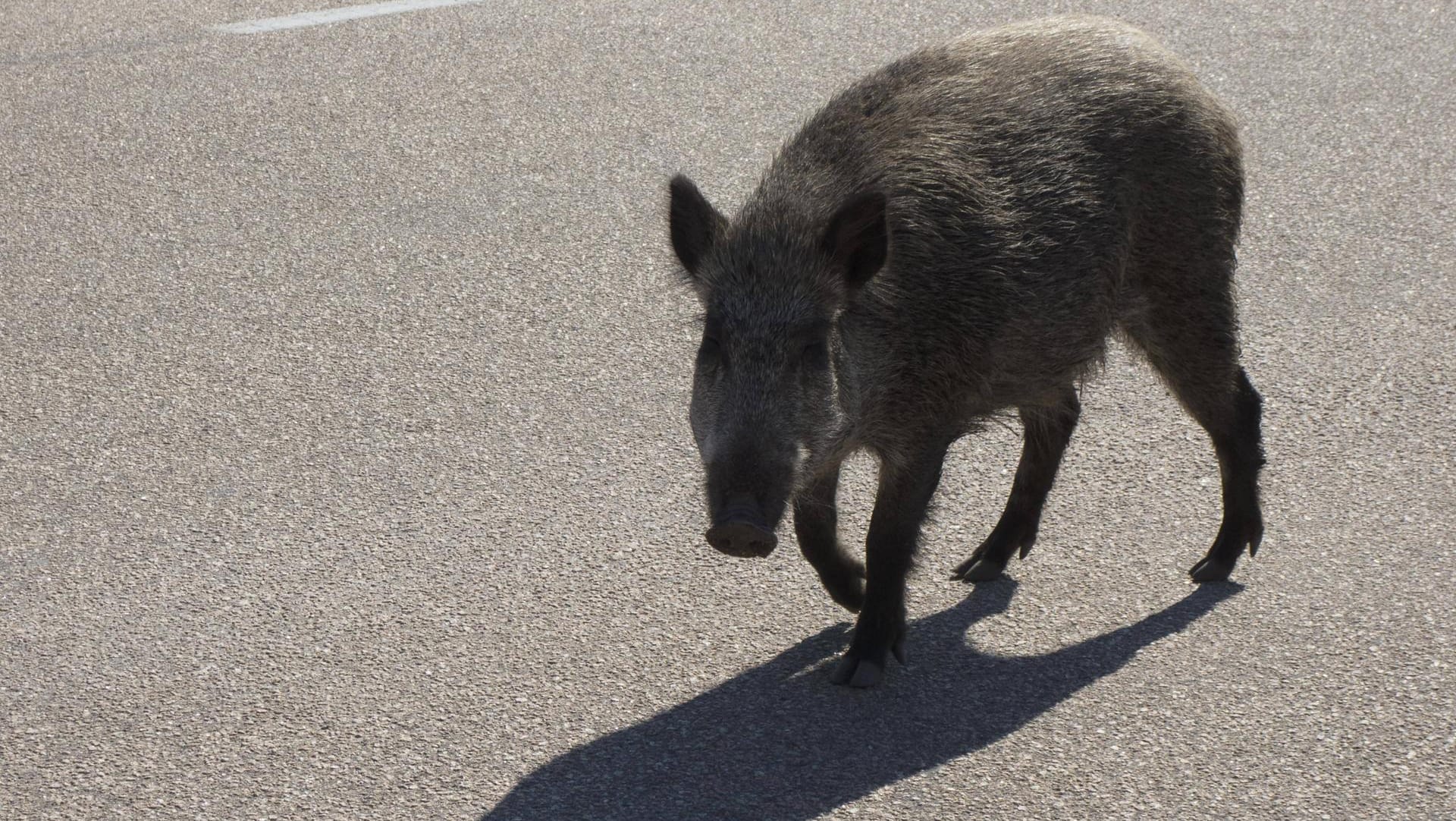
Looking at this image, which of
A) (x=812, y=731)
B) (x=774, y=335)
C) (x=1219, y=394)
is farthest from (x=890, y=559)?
(x=1219, y=394)

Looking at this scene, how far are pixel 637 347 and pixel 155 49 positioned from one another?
12.8ft

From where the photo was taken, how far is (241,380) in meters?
5.51

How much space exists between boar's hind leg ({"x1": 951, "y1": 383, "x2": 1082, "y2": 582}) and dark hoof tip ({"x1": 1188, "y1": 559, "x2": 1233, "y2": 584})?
0.46m

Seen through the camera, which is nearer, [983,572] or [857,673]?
[857,673]

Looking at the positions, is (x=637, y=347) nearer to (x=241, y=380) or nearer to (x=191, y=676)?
(x=241, y=380)

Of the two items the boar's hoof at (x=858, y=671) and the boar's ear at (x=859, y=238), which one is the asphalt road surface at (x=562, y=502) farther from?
the boar's ear at (x=859, y=238)

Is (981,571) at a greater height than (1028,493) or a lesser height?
lesser

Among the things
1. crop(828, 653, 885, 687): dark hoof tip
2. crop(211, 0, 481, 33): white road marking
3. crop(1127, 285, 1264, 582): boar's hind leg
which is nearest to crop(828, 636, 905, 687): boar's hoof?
crop(828, 653, 885, 687): dark hoof tip

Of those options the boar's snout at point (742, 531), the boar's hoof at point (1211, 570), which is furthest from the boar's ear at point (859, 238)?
the boar's hoof at point (1211, 570)

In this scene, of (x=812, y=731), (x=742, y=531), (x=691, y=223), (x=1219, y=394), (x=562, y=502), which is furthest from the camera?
(x=562, y=502)

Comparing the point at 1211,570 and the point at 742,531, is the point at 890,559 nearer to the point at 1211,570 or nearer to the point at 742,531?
the point at 742,531

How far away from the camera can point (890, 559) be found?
4.10 m

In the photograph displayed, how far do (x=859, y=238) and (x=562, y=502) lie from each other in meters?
1.42

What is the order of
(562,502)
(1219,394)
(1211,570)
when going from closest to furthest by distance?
(1211,570) < (1219,394) < (562,502)
